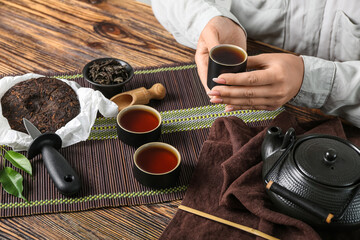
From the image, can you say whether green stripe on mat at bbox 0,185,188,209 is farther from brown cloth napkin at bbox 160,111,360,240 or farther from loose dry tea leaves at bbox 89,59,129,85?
loose dry tea leaves at bbox 89,59,129,85

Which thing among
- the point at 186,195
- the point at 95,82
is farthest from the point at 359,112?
the point at 95,82

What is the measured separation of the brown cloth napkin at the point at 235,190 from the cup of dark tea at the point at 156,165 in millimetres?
76

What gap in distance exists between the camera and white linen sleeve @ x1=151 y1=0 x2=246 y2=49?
1651 mm

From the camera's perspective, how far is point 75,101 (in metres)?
1.43

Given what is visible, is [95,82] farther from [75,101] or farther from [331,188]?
[331,188]

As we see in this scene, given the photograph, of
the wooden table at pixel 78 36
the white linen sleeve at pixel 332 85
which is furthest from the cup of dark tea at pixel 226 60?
the wooden table at pixel 78 36

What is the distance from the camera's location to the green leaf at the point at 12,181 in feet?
3.91

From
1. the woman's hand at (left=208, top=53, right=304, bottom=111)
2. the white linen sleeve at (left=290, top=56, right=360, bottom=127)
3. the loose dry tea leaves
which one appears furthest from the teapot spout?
the loose dry tea leaves

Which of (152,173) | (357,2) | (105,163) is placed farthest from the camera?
(357,2)

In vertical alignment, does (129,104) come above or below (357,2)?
below

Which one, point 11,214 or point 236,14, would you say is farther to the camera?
point 236,14

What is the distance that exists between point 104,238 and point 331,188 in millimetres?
582

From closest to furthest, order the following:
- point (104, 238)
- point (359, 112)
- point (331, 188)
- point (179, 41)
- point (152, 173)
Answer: point (331, 188) → point (104, 238) → point (152, 173) → point (359, 112) → point (179, 41)

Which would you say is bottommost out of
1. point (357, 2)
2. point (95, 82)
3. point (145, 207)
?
point (145, 207)
